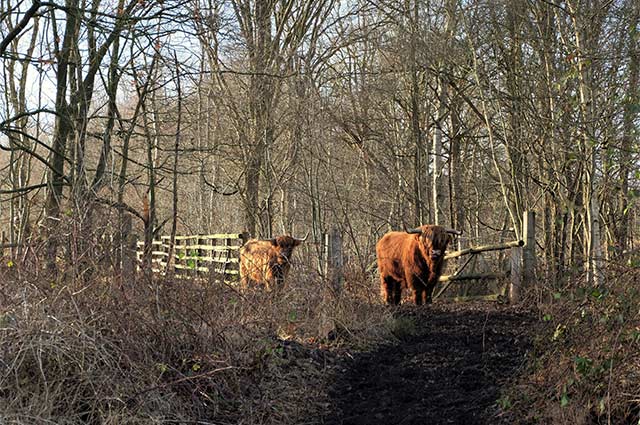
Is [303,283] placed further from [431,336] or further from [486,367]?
[486,367]

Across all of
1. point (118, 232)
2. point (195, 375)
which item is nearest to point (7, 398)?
point (195, 375)

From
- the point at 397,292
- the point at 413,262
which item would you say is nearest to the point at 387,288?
the point at 397,292

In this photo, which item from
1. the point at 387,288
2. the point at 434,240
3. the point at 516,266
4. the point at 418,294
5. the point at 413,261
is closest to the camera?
the point at 516,266

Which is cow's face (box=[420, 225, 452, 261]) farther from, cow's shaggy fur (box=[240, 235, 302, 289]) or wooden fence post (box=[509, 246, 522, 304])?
cow's shaggy fur (box=[240, 235, 302, 289])

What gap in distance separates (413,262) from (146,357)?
6.80 m

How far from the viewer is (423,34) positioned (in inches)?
547

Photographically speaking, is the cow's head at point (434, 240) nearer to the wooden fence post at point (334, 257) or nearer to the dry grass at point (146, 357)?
the wooden fence post at point (334, 257)

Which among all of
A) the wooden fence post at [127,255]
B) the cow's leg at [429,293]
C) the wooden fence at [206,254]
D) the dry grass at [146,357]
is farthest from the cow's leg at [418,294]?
the wooden fence post at [127,255]

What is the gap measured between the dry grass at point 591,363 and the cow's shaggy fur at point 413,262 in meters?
5.36

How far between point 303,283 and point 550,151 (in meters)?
5.71

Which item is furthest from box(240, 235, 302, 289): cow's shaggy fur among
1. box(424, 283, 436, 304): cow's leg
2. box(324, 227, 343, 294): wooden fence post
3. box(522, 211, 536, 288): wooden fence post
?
box(522, 211, 536, 288): wooden fence post

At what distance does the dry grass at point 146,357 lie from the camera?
→ 5402mm

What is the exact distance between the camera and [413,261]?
12070 mm

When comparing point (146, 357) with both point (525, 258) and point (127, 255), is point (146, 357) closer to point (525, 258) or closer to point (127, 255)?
A: point (127, 255)
